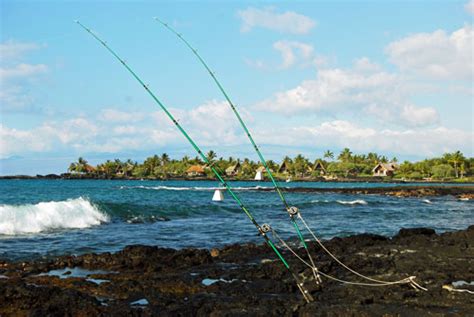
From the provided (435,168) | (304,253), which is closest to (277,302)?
(304,253)

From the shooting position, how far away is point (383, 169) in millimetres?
151500

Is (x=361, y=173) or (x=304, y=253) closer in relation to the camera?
(x=304, y=253)

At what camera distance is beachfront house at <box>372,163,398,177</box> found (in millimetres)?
150550

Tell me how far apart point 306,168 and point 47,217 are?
491ft

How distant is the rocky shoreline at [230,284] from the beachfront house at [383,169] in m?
140

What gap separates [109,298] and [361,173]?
538 feet

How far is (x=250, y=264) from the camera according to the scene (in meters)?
12.9

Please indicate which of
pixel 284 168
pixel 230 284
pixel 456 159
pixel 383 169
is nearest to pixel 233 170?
pixel 284 168

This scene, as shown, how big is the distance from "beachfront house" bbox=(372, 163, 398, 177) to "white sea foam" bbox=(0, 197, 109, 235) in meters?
133

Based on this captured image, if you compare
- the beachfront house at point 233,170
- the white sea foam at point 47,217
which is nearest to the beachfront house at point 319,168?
the beachfront house at point 233,170

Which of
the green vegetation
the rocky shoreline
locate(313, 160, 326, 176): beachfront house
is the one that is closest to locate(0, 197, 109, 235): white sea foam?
the rocky shoreline

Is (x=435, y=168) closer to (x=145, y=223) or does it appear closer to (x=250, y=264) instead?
(x=145, y=223)

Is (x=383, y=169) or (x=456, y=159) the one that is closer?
(x=456, y=159)

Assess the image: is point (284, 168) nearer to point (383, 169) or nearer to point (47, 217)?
point (383, 169)
